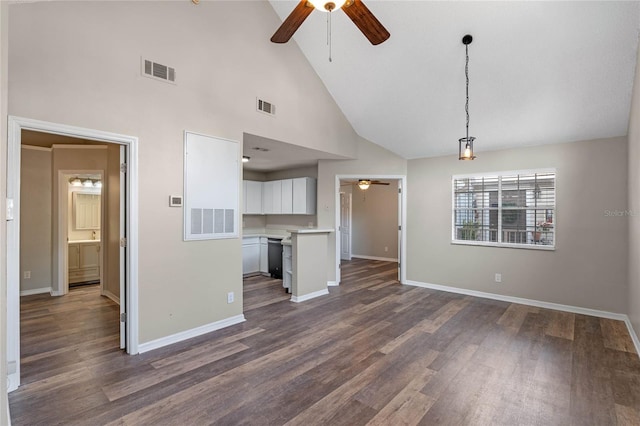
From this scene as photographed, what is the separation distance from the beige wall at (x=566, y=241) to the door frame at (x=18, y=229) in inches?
188

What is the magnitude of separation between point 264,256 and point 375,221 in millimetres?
3973

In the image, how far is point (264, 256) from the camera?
6918mm

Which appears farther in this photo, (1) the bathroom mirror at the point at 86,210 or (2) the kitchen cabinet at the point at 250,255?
(2) the kitchen cabinet at the point at 250,255

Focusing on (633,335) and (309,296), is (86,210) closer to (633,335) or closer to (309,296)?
(309,296)

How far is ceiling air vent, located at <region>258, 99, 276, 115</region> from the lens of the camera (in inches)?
161

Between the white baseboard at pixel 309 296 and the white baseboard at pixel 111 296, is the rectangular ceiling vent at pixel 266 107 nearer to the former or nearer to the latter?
the white baseboard at pixel 309 296

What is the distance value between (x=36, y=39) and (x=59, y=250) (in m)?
4.03

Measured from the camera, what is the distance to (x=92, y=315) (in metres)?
4.24

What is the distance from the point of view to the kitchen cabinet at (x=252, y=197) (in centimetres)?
711

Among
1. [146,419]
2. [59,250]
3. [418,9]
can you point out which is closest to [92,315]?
[59,250]

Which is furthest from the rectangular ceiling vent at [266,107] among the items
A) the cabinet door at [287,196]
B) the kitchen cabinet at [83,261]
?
the kitchen cabinet at [83,261]

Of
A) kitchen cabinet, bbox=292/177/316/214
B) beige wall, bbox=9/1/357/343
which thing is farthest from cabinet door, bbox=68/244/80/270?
kitchen cabinet, bbox=292/177/316/214

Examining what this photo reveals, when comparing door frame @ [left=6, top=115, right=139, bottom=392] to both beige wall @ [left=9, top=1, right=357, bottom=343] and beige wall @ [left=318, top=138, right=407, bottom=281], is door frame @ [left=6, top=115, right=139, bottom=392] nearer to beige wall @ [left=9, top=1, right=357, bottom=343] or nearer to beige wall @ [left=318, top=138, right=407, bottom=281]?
beige wall @ [left=9, top=1, right=357, bottom=343]

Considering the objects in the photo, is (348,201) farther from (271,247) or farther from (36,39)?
(36,39)
